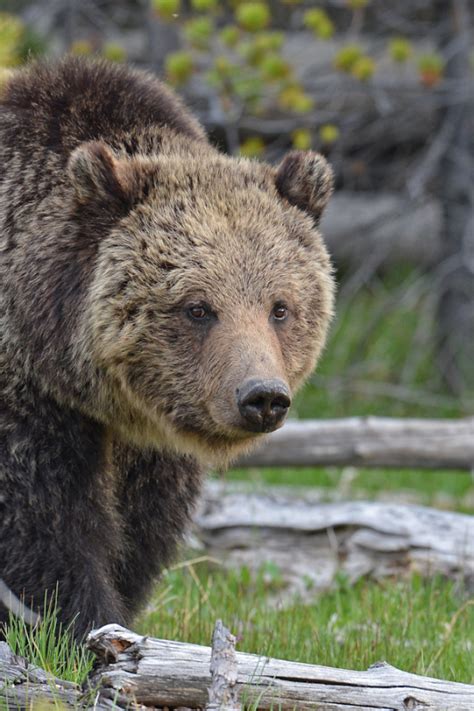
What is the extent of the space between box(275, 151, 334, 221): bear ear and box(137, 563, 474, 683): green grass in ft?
6.15

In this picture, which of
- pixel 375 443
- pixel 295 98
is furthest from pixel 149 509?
pixel 295 98

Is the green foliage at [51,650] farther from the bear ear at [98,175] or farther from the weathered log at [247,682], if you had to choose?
the bear ear at [98,175]

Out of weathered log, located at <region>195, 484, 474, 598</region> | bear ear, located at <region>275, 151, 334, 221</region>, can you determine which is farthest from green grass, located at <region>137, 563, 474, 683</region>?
bear ear, located at <region>275, 151, 334, 221</region>

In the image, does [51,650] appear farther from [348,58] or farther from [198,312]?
[348,58]

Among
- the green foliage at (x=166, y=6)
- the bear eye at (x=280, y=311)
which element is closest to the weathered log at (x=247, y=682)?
the bear eye at (x=280, y=311)

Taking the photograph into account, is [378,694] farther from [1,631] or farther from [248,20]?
[248,20]

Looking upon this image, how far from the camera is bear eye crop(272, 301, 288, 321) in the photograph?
4395 millimetres

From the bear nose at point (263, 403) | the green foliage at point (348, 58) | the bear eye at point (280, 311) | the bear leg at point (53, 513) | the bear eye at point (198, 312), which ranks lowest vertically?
the bear leg at point (53, 513)

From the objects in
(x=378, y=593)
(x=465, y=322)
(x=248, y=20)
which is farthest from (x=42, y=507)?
(x=465, y=322)

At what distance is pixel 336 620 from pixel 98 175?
2.50 meters

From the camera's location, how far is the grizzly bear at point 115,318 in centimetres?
429

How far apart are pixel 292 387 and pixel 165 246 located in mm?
811

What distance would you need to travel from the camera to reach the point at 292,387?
4.63m

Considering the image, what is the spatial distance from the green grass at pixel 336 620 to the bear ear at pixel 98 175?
1.90 m
